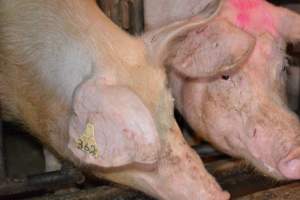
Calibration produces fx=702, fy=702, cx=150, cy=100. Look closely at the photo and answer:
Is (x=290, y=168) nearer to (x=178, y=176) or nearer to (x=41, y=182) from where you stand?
(x=178, y=176)

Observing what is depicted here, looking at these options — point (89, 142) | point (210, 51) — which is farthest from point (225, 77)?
point (89, 142)

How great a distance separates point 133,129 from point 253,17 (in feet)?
4.73

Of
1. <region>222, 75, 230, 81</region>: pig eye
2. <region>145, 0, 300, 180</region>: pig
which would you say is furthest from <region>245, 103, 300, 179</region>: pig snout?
<region>222, 75, 230, 81</region>: pig eye

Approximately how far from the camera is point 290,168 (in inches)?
128

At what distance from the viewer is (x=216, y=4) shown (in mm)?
2836

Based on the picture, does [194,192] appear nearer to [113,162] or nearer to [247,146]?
[113,162]

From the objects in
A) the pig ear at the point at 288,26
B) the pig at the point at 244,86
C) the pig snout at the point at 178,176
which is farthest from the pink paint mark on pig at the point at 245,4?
the pig snout at the point at 178,176

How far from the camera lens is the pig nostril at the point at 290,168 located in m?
3.23

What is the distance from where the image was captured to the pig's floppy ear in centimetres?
245

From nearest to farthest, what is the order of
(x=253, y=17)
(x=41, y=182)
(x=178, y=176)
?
(x=178, y=176), (x=41, y=182), (x=253, y=17)

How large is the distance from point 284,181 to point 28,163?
6.16 ft

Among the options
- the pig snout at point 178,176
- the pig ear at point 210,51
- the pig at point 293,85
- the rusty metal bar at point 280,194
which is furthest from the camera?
the pig at point 293,85

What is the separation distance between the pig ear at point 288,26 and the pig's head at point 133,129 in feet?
3.63

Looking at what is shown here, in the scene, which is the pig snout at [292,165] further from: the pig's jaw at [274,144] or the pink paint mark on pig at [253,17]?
the pink paint mark on pig at [253,17]
